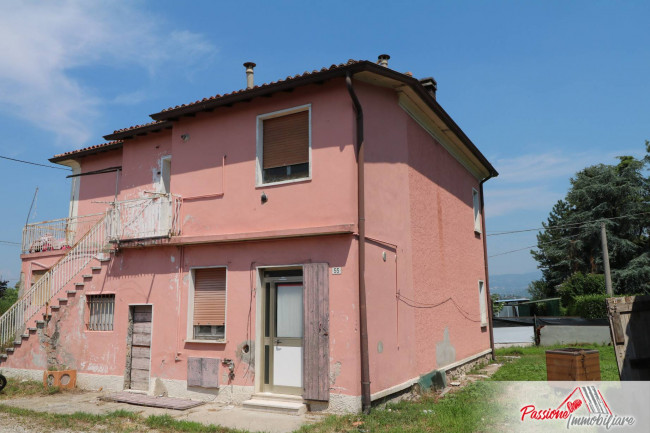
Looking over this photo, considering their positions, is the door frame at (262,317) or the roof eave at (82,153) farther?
the roof eave at (82,153)

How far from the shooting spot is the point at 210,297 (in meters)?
10.2

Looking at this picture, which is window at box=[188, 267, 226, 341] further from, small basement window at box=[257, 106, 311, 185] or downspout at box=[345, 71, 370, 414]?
downspout at box=[345, 71, 370, 414]

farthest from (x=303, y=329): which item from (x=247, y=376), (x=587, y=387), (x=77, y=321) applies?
(x=77, y=321)

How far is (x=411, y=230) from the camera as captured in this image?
10844 mm

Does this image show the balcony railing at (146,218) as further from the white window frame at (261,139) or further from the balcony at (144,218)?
the white window frame at (261,139)

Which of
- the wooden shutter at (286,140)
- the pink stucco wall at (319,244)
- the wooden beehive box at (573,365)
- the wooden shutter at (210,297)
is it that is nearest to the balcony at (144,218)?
the pink stucco wall at (319,244)

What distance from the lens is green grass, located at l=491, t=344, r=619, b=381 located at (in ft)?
37.6

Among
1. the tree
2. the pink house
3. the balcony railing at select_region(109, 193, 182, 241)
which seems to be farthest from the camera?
the tree

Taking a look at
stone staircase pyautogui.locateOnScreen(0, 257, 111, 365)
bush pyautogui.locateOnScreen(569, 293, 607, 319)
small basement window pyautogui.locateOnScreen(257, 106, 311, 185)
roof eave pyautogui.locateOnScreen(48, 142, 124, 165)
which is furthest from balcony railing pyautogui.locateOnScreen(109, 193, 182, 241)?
bush pyautogui.locateOnScreen(569, 293, 607, 319)

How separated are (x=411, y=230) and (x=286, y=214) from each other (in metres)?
3.07

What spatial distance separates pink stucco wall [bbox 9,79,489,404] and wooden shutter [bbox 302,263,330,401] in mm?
153

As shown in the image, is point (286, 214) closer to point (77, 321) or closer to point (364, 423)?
point (364, 423)

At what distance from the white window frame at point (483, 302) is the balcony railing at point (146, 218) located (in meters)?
10.1

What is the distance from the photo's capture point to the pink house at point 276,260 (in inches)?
344
